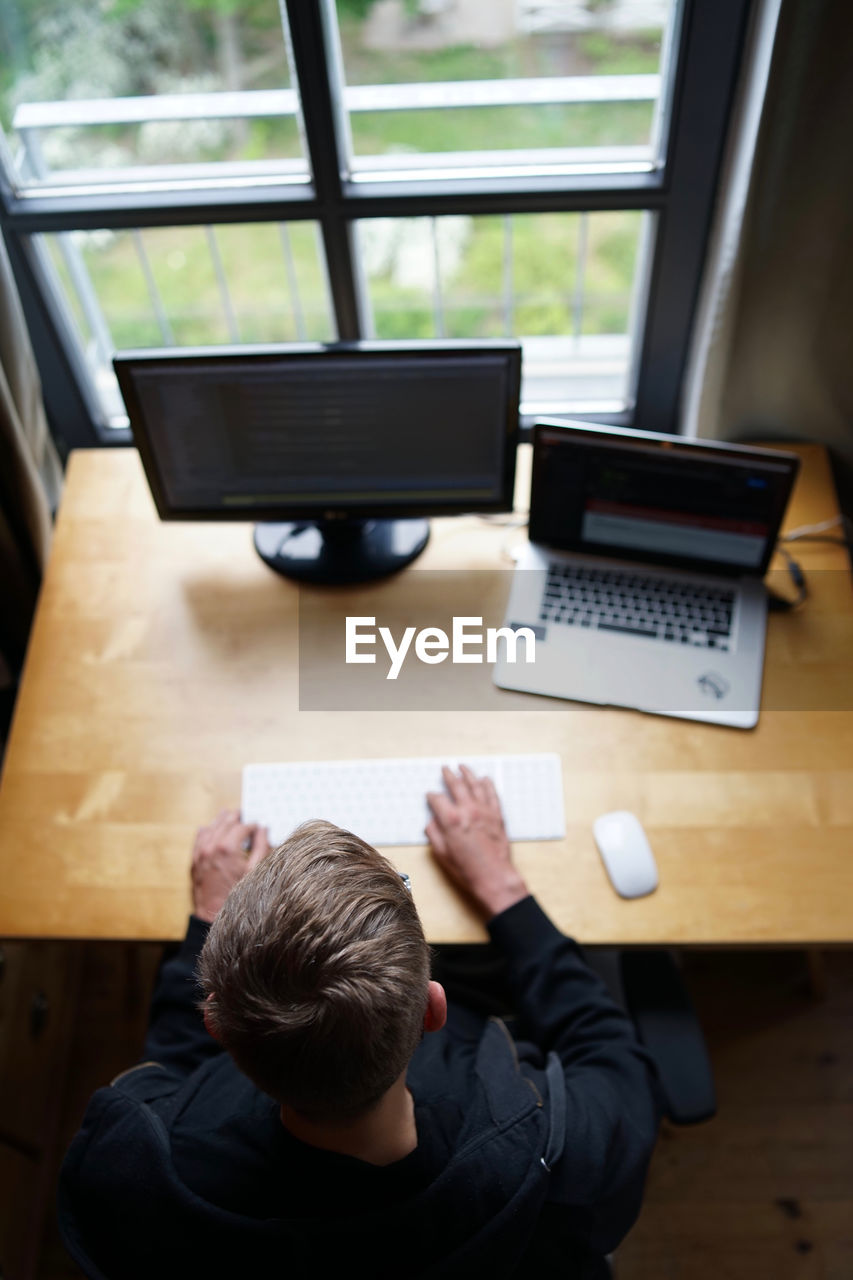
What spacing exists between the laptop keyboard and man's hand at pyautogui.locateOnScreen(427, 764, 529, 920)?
1.10 ft

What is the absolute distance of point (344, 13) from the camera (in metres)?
1.58

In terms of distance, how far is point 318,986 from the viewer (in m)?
0.80

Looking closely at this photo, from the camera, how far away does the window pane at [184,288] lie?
6.53 ft

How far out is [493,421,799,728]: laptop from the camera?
1.42m

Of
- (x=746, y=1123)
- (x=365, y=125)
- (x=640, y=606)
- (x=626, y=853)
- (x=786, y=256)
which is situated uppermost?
(x=365, y=125)

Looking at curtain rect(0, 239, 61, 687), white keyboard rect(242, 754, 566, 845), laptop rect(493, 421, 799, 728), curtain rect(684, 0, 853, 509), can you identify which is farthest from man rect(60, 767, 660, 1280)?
curtain rect(684, 0, 853, 509)

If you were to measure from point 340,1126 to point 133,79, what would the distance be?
1875 mm

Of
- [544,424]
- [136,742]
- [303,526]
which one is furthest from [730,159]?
[136,742]

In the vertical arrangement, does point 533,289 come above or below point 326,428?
below

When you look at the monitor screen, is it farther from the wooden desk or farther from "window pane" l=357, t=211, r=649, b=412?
"window pane" l=357, t=211, r=649, b=412

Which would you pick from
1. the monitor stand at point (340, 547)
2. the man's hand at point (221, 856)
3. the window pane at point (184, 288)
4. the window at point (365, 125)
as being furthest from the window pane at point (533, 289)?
the man's hand at point (221, 856)

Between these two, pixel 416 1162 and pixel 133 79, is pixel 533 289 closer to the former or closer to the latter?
pixel 133 79
